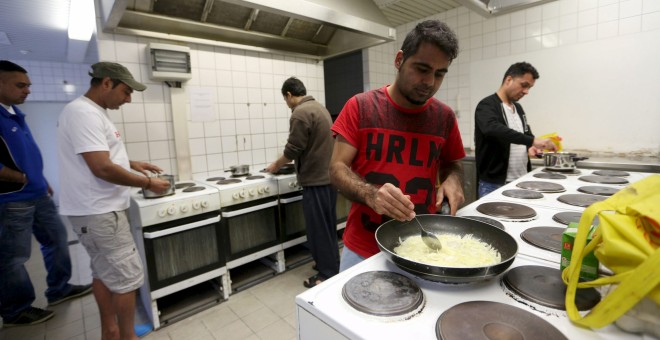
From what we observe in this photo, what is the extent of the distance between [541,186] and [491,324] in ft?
4.77

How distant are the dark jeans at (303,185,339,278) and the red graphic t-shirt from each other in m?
1.15

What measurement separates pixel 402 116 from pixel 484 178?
149 cm

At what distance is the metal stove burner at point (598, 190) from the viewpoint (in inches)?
60.1

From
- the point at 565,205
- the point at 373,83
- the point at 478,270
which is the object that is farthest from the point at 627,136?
the point at 478,270

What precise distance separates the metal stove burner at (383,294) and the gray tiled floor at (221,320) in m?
1.35

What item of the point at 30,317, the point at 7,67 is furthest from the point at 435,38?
the point at 30,317

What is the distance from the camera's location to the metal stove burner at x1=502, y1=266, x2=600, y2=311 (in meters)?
0.63

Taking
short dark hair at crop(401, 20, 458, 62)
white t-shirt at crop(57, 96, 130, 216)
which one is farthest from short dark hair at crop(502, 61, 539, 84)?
white t-shirt at crop(57, 96, 130, 216)

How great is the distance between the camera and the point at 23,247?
6.55 ft

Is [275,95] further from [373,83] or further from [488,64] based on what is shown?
[488,64]

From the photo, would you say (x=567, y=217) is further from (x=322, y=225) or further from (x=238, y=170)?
(x=238, y=170)

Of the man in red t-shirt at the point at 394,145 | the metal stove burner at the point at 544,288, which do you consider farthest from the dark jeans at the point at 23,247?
the metal stove burner at the point at 544,288

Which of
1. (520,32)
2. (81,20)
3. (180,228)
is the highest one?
(81,20)

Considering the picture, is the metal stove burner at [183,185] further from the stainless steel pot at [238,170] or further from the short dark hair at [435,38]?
the short dark hair at [435,38]
